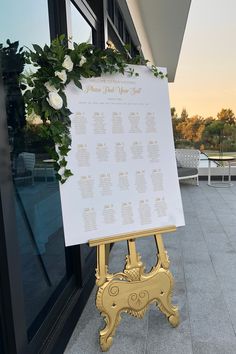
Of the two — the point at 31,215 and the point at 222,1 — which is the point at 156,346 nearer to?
the point at 31,215

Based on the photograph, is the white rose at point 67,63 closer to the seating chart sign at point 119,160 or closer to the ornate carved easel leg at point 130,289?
the seating chart sign at point 119,160

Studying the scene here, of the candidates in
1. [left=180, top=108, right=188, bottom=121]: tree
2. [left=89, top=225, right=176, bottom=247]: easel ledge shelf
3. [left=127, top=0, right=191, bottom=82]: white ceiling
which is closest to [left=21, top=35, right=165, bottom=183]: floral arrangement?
[left=89, top=225, right=176, bottom=247]: easel ledge shelf

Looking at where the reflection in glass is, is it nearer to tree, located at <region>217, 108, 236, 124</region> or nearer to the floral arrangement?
the floral arrangement

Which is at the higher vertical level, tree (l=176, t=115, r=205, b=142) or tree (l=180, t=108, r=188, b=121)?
tree (l=180, t=108, r=188, b=121)

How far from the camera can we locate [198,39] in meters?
7.11

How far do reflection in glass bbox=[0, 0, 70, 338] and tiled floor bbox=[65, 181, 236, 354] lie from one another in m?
0.36

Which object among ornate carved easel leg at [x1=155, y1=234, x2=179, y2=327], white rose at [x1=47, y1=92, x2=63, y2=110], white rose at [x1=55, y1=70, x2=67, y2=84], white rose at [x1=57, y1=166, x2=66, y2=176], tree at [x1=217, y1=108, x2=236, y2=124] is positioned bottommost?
ornate carved easel leg at [x1=155, y1=234, x2=179, y2=327]

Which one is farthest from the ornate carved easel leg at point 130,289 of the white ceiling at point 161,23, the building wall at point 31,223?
the white ceiling at point 161,23

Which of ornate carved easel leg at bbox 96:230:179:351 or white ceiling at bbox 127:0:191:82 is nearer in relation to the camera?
ornate carved easel leg at bbox 96:230:179:351

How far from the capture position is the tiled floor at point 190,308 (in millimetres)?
1720

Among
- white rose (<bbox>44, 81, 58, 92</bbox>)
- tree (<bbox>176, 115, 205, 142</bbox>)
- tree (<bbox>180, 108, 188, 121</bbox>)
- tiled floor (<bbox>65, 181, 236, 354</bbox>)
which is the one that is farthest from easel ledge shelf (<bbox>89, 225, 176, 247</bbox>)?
tree (<bbox>180, 108, 188, 121</bbox>)

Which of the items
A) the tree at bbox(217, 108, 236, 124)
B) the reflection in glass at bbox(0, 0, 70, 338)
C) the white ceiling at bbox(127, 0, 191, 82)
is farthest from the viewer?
the tree at bbox(217, 108, 236, 124)

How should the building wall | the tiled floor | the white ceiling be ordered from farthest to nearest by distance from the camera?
1. the white ceiling
2. the tiled floor
3. the building wall

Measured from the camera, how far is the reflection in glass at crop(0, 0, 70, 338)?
4.37 feet
